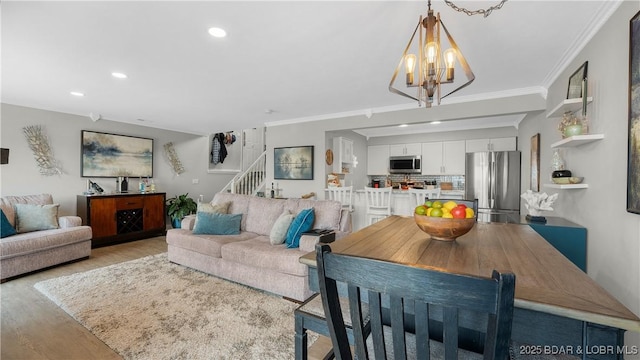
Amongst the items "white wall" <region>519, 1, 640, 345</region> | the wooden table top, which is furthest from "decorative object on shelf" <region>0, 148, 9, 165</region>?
"white wall" <region>519, 1, 640, 345</region>

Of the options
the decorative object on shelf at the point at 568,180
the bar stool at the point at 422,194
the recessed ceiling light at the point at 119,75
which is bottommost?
the bar stool at the point at 422,194

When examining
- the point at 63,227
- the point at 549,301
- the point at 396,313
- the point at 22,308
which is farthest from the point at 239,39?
the point at 63,227

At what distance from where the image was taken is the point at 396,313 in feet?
2.22

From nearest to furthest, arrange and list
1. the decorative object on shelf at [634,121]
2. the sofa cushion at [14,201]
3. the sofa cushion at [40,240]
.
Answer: the decorative object on shelf at [634,121] < the sofa cushion at [40,240] < the sofa cushion at [14,201]

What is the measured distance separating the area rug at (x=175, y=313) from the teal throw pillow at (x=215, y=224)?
0.53 metres

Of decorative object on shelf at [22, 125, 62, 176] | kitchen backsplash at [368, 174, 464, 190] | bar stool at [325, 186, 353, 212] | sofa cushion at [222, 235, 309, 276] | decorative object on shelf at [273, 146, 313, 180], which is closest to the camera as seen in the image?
sofa cushion at [222, 235, 309, 276]

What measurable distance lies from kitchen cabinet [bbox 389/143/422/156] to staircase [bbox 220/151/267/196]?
11.0 ft

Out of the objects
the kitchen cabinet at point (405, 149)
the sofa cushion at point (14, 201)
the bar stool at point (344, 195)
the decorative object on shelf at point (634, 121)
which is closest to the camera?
the decorative object on shelf at point (634, 121)

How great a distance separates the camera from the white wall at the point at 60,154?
409 cm

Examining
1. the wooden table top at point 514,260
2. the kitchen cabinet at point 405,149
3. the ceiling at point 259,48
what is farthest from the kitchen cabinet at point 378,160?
the wooden table top at point 514,260

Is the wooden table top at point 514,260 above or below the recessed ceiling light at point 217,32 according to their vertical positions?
below

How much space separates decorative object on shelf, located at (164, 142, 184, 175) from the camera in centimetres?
615

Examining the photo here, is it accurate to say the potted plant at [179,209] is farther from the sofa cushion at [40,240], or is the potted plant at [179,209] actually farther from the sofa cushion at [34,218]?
the sofa cushion at [34,218]

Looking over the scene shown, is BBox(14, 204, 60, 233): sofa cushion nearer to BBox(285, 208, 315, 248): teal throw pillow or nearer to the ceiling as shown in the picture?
the ceiling
